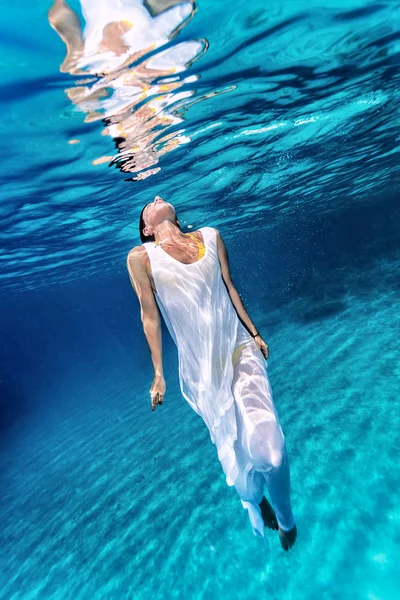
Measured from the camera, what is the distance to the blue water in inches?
204

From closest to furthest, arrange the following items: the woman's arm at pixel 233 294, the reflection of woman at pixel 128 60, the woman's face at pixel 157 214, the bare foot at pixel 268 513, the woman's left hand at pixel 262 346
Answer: the woman's face at pixel 157 214
the woman's arm at pixel 233 294
the woman's left hand at pixel 262 346
the bare foot at pixel 268 513
the reflection of woman at pixel 128 60

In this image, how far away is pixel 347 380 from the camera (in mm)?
9875

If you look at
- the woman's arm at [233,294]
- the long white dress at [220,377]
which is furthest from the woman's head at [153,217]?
the woman's arm at [233,294]

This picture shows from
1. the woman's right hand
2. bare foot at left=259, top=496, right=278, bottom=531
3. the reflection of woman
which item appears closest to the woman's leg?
bare foot at left=259, top=496, right=278, bottom=531

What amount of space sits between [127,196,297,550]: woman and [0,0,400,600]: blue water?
2.58 meters

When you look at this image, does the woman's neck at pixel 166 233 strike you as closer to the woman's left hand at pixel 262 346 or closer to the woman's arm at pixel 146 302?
the woman's arm at pixel 146 302

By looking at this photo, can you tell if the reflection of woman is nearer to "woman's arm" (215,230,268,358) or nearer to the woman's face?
the woman's face

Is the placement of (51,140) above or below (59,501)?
above

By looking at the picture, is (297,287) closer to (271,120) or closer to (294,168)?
(294,168)

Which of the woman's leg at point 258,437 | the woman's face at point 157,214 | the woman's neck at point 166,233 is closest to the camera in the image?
the woman's leg at point 258,437

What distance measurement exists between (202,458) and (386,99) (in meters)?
13.6

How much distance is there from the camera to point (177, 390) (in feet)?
60.2

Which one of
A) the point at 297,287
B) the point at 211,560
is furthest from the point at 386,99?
the point at 297,287

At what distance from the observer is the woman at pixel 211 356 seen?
10.00 ft
